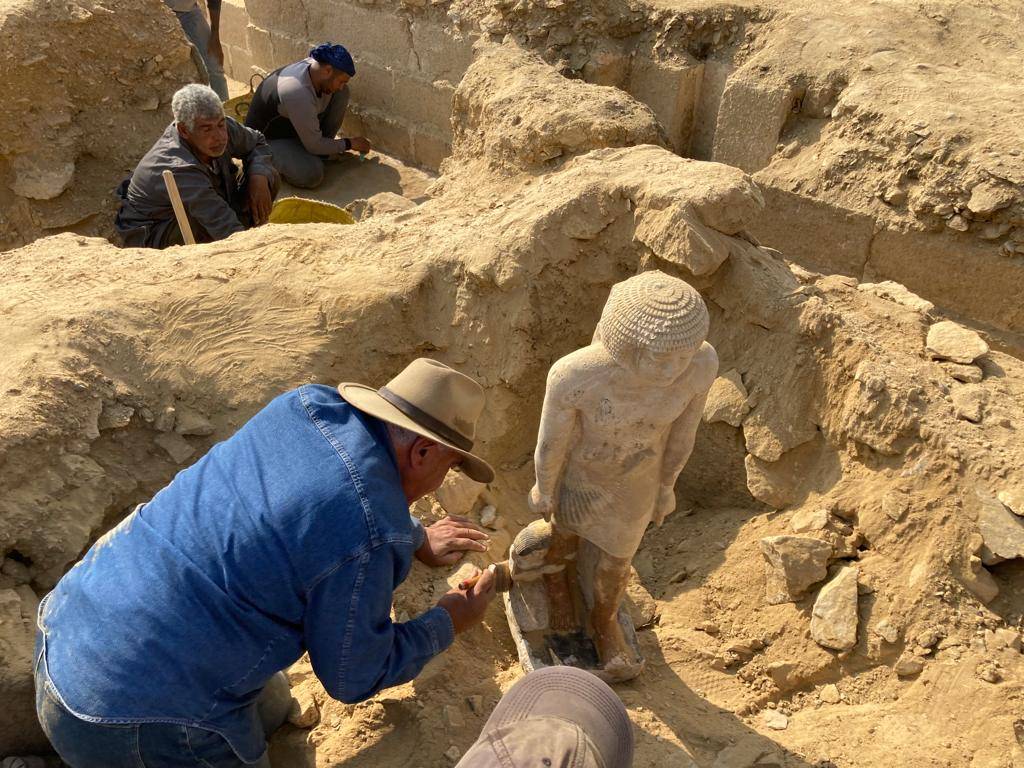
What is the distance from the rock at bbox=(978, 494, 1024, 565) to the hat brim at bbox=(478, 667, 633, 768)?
224 centimetres

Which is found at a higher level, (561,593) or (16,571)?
(16,571)

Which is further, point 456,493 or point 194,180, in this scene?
point 194,180

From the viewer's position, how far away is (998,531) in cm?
320

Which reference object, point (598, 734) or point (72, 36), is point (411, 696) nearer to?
point (598, 734)

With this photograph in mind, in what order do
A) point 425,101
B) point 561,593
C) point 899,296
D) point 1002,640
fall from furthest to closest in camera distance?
point 425,101 < point 899,296 < point 561,593 < point 1002,640

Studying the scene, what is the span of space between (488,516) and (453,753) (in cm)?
129

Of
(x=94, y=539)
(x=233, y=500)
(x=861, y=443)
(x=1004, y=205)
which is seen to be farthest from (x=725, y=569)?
(x=1004, y=205)

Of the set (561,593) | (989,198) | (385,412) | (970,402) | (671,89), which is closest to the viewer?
(385,412)

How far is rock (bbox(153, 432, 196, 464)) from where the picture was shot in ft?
12.1

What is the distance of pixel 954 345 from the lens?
3859 millimetres

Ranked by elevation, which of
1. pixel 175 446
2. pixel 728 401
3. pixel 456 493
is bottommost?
pixel 456 493

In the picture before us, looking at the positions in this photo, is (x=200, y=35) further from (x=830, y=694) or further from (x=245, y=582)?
(x=830, y=694)

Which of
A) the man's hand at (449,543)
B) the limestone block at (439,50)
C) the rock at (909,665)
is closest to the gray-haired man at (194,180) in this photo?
the limestone block at (439,50)

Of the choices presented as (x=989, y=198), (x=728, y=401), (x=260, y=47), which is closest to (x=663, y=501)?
(x=728, y=401)
